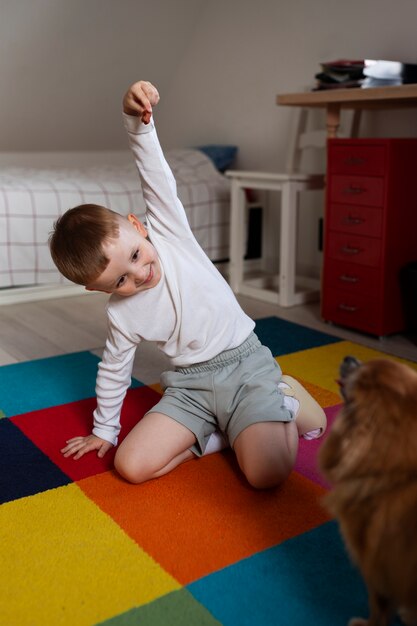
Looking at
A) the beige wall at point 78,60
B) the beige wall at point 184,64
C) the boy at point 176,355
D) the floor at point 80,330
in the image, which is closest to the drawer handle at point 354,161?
the beige wall at point 184,64

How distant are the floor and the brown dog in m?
1.09

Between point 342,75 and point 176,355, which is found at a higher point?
point 342,75

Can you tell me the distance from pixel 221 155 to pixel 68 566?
2557 mm

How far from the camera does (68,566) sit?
997 millimetres

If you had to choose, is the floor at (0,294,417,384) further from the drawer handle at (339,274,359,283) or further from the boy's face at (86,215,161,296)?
the boy's face at (86,215,161,296)

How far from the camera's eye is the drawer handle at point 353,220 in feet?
7.00

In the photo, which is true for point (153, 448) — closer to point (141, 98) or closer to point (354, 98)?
point (141, 98)

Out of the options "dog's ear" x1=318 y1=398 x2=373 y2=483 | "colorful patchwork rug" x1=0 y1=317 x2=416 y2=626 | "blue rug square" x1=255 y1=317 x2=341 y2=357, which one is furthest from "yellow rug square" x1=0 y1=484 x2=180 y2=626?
"blue rug square" x1=255 y1=317 x2=341 y2=357

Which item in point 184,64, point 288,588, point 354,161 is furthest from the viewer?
point 184,64

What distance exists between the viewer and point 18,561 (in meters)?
1.01

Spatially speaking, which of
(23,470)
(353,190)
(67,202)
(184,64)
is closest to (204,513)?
(23,470)

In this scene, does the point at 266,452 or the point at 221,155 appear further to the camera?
the point at 221,155

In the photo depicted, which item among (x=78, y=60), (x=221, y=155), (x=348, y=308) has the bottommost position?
(x=348, y=308)

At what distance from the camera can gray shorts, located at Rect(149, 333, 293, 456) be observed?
1255 millimetres
